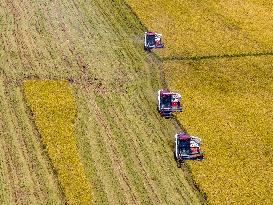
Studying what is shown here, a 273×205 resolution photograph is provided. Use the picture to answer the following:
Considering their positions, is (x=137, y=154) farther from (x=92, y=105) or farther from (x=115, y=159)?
(x=92, y=105)

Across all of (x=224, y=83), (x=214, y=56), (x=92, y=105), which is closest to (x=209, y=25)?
A: (x=214, y=56)

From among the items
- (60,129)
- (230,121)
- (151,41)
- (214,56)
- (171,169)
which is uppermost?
(151,41)

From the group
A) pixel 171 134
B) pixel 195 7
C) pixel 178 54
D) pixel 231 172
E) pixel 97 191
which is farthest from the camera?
pixel 195 7

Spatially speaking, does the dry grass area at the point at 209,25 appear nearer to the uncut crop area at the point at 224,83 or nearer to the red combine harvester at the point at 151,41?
the uncut crop area at the point at 224,83

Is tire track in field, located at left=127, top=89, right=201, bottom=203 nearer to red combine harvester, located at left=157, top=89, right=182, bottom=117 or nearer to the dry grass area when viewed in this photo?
red combine harvester, located at left=157, top=89, right=182, bottom=117

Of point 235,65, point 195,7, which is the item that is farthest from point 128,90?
point 195,7

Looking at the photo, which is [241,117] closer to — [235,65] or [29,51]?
[235,65]

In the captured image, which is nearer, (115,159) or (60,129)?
(115,159)

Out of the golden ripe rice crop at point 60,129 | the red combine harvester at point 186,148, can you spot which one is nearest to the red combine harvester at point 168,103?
the red combine harvester at point 186,148
